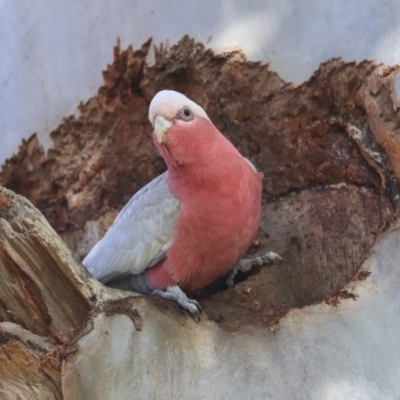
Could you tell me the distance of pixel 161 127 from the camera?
264 cm

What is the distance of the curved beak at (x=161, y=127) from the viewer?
2645 mm

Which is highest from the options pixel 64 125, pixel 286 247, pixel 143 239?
pixel 64 125

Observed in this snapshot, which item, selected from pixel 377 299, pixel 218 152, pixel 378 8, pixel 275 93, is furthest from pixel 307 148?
pixel 377 299

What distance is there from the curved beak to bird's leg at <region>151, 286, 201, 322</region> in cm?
61

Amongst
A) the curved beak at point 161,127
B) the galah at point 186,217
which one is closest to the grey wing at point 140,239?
the galah at point 186,217

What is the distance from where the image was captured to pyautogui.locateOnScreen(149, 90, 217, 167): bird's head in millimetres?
2652

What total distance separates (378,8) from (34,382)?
6.13 feet

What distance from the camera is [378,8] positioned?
2.55 meters

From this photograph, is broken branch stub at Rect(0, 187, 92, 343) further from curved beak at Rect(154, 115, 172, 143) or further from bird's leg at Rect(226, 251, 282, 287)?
bird's leg at Rect(226, 251, 282, 287)

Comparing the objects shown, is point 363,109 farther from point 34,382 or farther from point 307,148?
point 34,382

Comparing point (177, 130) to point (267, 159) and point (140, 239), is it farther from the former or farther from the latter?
point (267, 159)

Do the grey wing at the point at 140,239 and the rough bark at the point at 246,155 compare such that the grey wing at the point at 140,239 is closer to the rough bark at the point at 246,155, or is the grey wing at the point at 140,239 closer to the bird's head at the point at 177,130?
the bird's head at the point at 177,130

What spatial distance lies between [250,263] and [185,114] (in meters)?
0.77

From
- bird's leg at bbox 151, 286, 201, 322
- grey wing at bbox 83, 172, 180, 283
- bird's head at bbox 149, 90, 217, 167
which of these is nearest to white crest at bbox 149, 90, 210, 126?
bird's head at bbox 149, 90, 217, 167
